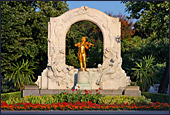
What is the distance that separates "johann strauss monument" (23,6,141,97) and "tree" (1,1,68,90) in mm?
3840

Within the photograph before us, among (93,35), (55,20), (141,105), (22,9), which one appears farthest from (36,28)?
(141,105)

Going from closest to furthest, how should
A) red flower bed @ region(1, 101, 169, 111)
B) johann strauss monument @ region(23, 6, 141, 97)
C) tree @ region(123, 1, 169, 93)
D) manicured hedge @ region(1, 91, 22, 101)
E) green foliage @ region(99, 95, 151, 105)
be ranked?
1. red flower bed @ region(1, 101, 169, 111)
2. green foliage @ region(99, 95, 151, 105)
3. manicured hedge @ region(1, 91, 22, 101)
4. johann strauss monument @ region(23, 6, 141, 97)
5. tree @ region(123, 1, 169, 93)

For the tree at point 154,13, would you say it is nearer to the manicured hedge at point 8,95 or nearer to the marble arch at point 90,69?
the marble arch at point 90,69

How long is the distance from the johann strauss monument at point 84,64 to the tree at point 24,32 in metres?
3.84

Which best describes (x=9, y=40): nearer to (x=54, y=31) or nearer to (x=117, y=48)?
(x=54, y=31)

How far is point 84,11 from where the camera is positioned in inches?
808

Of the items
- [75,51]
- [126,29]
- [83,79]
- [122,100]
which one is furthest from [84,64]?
[126,29]

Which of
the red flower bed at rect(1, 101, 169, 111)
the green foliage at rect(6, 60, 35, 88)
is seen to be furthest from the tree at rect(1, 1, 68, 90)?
the red flower bed at rect(1, 101, 169, 111)

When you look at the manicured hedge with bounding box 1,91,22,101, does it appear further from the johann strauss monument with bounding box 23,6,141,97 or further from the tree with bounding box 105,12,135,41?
the tree with bounding box 105,12,135,41

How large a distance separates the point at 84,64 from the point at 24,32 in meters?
6.80

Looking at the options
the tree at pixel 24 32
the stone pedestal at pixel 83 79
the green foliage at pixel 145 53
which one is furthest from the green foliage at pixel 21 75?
the green foliage at pixel 145 53

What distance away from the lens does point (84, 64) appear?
19594 mm

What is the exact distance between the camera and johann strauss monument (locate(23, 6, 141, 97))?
19.7 metres

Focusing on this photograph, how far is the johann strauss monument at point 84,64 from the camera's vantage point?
1966cm
